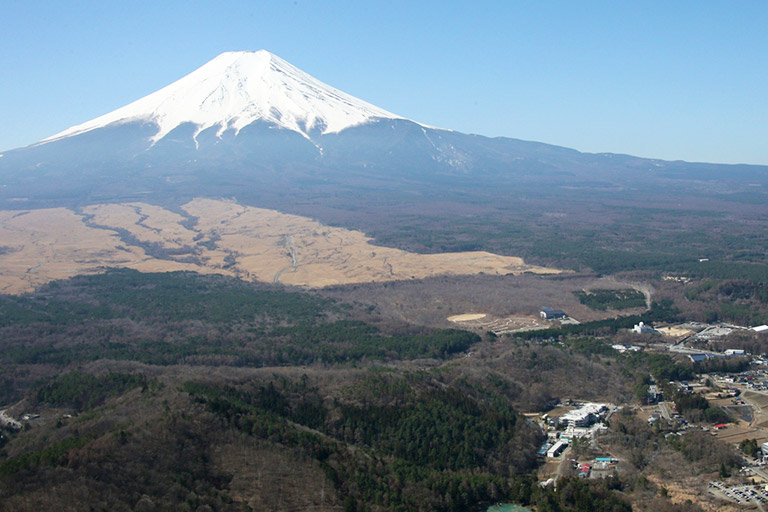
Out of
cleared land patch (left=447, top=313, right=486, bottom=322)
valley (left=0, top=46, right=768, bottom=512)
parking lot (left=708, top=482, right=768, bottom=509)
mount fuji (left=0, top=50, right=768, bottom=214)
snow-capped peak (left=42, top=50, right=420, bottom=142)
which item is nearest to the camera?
parking lot (left=708, top=482, right=768, bottom=509)

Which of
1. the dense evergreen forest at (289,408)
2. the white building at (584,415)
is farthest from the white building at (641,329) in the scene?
the white building at (584,415)

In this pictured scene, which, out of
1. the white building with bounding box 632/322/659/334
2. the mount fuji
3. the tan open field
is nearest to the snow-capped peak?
the mount fuji

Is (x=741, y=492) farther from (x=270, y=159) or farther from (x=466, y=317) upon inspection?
(x=270, y=159)

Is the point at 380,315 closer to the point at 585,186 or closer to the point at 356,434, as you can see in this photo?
the point at 356,434

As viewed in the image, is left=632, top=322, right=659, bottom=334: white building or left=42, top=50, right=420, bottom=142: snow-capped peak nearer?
left=632, top=322, right=659, bottom=334: white building

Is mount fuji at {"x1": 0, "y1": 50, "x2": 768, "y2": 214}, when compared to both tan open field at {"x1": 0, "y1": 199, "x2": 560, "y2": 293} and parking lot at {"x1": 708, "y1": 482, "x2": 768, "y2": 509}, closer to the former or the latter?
tan open field at {"x1": 0, "y1": 199, "x2": 560, "y2": 293}

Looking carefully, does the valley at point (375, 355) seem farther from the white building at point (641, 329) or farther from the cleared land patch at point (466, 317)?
the cleared land patch at point (466, 317)
